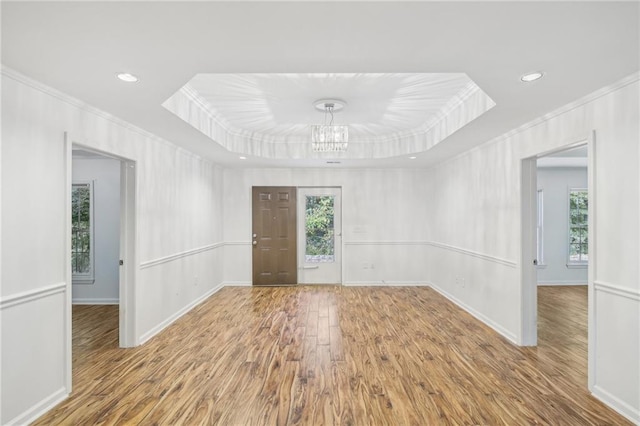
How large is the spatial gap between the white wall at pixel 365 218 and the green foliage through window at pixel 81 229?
2372 millimetres

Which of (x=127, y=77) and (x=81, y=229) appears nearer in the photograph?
(x=127, y=77)

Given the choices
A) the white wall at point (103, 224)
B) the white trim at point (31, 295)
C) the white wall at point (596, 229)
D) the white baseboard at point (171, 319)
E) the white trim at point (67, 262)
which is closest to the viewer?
the white trim at point (31, 295)

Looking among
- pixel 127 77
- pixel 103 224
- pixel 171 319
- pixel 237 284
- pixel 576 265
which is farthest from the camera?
pixel 576 265

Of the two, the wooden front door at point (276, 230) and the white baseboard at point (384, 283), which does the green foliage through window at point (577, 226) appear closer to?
the white baseboard at point (384, 283)

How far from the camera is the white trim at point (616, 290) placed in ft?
8.41

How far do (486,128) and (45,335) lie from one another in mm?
4605

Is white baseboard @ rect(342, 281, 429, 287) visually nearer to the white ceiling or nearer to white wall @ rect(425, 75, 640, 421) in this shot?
white wall @ rect(425, 75, 640, 421)

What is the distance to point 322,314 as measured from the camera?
511 cm

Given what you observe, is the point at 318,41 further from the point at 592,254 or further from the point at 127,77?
the point at 592,254

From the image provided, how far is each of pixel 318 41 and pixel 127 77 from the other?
57.3 inches

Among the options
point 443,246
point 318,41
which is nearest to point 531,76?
point 318,41

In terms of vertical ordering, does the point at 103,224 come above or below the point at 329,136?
below

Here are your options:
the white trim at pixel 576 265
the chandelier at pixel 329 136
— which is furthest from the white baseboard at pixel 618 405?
the white trim at pixel 576 265

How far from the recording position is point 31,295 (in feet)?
8.38
